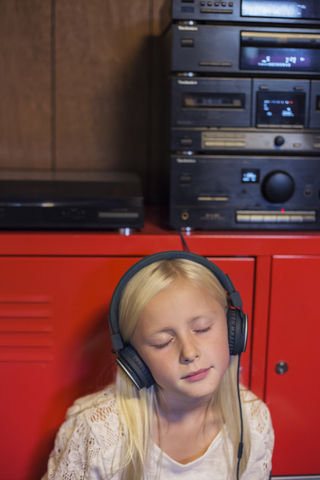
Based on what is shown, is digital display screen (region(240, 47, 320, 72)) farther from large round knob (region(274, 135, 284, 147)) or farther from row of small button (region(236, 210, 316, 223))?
row of small button (region(236, 210, 316, 223))

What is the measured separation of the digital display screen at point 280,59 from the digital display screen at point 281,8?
0.06 m

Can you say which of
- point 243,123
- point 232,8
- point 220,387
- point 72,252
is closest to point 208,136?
point 243,123

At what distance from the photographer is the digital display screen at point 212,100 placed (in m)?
0.92

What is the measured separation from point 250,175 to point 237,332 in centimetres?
33

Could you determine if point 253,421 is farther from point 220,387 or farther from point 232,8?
point 232,8

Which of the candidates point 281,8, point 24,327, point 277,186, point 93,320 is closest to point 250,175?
point 277,186

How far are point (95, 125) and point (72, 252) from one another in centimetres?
54

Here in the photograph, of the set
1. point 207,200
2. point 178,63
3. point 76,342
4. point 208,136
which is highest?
point 178,63

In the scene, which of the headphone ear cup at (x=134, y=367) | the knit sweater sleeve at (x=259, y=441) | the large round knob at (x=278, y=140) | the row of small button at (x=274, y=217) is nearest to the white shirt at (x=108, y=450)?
the knit sweater sleeve at (x=259, y=441)

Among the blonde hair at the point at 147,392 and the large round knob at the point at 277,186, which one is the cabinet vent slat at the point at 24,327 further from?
the large round knob at the point at 277,186

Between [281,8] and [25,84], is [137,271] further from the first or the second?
[25,84]

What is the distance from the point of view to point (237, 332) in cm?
78

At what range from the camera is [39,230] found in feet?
3.12

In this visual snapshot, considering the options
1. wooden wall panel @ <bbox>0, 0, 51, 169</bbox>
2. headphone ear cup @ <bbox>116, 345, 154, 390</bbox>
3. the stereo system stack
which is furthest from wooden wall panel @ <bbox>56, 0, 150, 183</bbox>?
headphone ear cup @ <bbox>116, 345, 154, 390</bbox>
